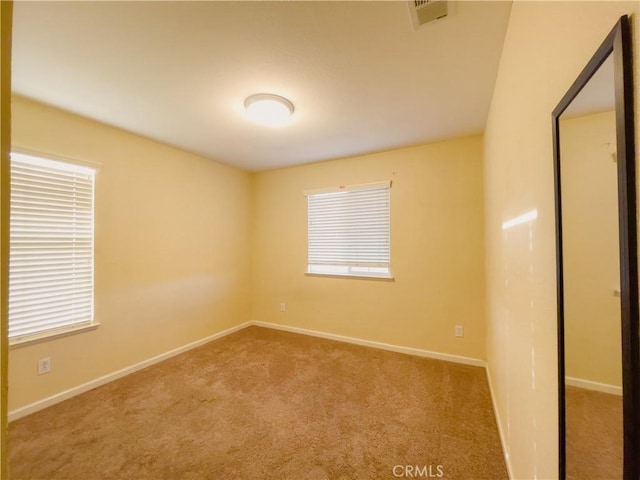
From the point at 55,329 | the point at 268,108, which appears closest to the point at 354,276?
the point at 268,108

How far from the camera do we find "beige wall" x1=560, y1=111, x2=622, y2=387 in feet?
1.59

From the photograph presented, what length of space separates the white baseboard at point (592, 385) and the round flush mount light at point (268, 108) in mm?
2155

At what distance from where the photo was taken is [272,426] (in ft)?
6.10

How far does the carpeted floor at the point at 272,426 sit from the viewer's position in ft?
4.98

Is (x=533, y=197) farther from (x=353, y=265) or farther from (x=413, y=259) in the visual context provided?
(x=353, y=265)

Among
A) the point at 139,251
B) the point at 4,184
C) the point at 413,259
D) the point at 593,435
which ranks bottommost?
the point at 593,435

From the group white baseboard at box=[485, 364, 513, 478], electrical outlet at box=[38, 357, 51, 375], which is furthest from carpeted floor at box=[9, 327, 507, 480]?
electrical outlet at box=[38, 357, 51, 375]

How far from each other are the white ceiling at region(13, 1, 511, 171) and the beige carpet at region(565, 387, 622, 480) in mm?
1615

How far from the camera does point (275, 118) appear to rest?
215 centimetres

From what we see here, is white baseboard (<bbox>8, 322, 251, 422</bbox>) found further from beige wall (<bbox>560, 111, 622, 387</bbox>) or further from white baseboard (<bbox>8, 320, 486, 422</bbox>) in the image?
beige wall (<bbox>560, 111, 622, 387</bbox>)

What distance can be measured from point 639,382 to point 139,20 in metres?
2.16

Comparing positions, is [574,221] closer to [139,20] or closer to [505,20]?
[505,20]

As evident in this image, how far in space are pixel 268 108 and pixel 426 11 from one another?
1.20m

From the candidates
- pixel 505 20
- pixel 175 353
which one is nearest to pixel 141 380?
pixel 175 353
